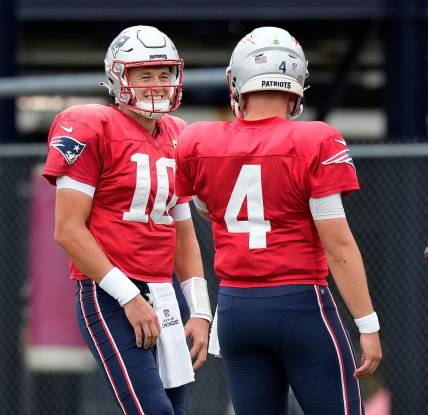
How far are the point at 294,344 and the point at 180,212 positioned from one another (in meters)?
0.94

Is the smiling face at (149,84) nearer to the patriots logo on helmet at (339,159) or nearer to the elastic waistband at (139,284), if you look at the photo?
the elastic waistband at (139,284)

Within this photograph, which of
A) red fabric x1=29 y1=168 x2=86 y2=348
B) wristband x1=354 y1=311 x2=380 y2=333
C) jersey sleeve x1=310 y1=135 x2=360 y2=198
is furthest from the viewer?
red fabric x1=29 y1=168 x2=86 y2=348

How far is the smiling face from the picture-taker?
4570 mm

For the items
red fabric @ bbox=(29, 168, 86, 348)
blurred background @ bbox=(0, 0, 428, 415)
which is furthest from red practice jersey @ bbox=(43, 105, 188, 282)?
red fabric @ bbox=(29, 168, 86, 348)

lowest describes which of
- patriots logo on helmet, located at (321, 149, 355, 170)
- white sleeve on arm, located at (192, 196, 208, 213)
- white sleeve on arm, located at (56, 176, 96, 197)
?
white sleeve on arm, located at (192, 196, 208, 213)

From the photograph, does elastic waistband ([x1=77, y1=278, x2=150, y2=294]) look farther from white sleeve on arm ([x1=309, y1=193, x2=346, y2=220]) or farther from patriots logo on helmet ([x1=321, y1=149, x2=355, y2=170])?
patriots logo on helmet ([x1=321, y1=149, x2=355, y2=170])

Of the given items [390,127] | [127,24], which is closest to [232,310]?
[390,127]

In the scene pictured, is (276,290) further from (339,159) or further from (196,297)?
(196,297)

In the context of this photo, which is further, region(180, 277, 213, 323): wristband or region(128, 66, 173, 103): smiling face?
region(180, 277, 213, 323): wristband

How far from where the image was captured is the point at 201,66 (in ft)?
47.2

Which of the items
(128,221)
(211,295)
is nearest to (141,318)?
(128,221)

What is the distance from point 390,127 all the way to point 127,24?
122 inches

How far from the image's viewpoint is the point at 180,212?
16.1 ft

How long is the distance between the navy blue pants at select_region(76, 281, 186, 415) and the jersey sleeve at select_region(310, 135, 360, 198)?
870mm
